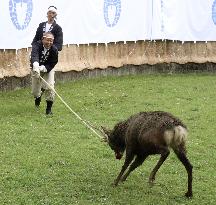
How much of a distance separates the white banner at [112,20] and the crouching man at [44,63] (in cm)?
165

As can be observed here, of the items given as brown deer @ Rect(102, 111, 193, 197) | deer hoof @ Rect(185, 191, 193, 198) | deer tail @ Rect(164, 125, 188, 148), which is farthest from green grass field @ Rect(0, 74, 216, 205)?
deer tail @ Rect(164, 125, 188, 148)

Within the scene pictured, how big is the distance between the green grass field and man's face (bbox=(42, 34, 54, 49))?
4.78 feet

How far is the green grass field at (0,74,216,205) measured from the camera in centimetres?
812

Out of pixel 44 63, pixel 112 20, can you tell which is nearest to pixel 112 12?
pixel 112 20

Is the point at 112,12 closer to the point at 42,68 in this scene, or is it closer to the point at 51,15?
Answer: the point at 51,15

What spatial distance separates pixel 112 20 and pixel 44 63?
210 inches

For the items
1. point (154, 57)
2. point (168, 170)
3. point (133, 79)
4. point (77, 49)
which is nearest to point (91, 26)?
point (77, 49)

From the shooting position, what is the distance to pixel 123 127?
344 inches

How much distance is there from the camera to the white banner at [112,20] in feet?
47.1

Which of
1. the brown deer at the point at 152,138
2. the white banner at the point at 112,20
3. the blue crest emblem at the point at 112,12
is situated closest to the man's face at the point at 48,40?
the white banner at the point at 112,20

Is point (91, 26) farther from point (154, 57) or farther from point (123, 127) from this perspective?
point (123, 127)

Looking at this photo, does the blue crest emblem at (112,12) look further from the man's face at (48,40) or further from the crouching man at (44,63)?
the man's face at (48,40)

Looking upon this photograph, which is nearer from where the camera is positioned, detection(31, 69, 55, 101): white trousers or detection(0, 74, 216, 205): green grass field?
detection(0, 74, 216, 205): green grass field

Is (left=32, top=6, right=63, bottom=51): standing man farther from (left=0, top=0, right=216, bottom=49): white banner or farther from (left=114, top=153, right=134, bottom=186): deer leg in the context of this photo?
(left=114, top=153, right=134, bottom=186): deer leg
